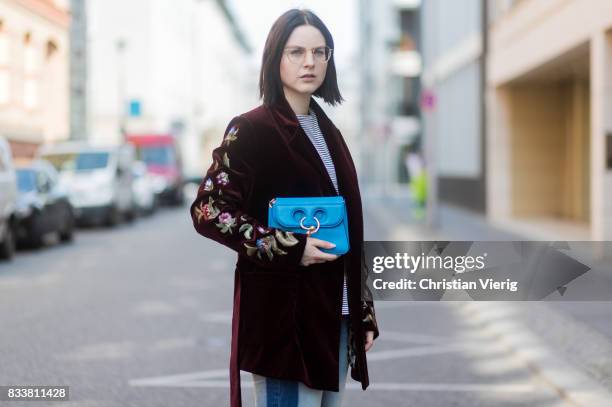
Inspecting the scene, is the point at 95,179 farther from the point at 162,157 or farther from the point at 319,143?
the point at 319,143

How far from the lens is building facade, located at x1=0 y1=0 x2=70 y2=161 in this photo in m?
30.0

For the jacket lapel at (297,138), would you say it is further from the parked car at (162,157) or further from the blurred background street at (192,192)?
the parked car at (162,157)

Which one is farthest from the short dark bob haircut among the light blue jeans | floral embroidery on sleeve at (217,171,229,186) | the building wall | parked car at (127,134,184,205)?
the building wall

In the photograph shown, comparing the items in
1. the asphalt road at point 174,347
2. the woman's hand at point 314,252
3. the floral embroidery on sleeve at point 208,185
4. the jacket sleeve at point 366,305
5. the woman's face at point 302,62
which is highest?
the woman's face at point 302,62

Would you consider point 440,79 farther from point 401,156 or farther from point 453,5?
point 401,156

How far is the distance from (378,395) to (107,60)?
49231 mm

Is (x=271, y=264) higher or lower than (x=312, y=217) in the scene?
lower

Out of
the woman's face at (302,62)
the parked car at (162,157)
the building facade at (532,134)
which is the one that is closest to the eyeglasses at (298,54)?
the woman's face at (302,62)

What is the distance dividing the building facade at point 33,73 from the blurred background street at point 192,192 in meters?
0.10

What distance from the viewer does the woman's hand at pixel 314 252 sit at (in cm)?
283

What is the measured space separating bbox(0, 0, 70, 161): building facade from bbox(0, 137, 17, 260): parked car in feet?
45.0

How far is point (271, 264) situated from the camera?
2.86 meters

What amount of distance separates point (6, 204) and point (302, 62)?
1276 centimetres

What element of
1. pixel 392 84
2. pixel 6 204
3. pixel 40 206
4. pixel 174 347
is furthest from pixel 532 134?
pixel 392 84
